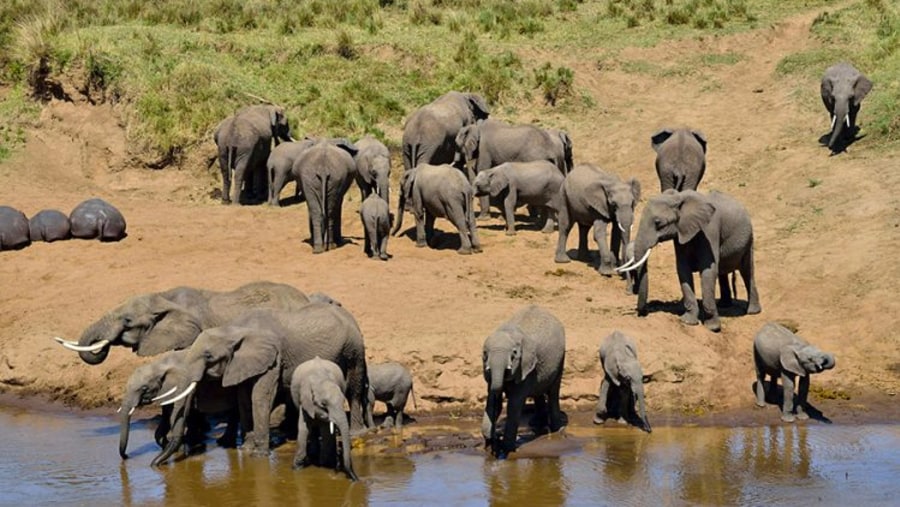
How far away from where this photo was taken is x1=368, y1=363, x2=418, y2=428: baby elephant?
14.7 meters

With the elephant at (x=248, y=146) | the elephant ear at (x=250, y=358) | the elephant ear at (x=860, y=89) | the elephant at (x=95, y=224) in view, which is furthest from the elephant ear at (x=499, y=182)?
the elephant ear at (x=250, y=358)

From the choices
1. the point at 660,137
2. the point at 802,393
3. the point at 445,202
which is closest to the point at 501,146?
the point at 660,137

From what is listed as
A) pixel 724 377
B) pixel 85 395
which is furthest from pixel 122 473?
pixel 724 377

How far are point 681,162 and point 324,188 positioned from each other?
5.70 meters

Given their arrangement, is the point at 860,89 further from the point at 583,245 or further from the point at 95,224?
the point at 95,224

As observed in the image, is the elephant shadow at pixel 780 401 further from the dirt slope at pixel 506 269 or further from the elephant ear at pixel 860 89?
the elephant ear at pixel 860 89

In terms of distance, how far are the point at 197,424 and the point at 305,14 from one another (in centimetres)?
2061

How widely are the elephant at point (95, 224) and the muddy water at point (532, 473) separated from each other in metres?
6.86

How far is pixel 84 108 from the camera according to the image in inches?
1087

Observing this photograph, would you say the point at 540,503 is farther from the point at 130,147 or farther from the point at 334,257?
the point at 130,147

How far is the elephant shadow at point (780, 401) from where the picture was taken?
49.4ft

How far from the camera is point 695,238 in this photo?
17.2m

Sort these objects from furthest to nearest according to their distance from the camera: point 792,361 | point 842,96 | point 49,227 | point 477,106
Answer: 1. point 477,106
2. point 842,96
3. point 49,227
4. point 792,361

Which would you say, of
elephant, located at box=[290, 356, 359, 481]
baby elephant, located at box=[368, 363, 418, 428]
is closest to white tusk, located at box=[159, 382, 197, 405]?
elephant, located at box=[290, 356, 359, 481]
